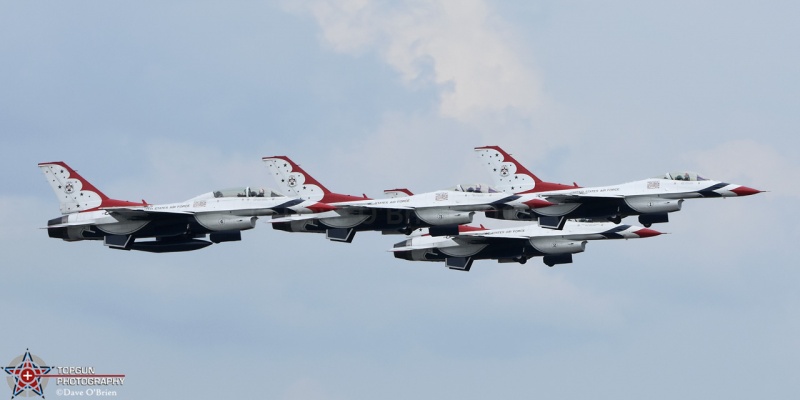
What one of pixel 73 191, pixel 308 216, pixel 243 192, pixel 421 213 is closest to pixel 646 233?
pixel 421 213

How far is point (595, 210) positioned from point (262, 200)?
22021 mm

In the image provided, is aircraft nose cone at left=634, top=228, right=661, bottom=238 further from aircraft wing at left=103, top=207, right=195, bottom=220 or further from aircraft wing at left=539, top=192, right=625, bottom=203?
aircraft wing at left=103, top=207, right=195, bottom=220

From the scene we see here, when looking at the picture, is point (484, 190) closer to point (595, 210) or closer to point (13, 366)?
point (595, 210)

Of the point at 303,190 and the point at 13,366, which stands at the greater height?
the point at 303,190

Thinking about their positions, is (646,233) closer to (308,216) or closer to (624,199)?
(624,199)

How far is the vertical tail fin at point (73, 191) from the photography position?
17112 cm

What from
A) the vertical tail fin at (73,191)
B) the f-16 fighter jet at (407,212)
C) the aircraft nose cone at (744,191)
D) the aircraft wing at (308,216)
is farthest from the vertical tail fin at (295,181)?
the aircraft nose cone at (744,191)

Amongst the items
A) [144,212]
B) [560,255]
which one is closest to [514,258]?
[560,255]

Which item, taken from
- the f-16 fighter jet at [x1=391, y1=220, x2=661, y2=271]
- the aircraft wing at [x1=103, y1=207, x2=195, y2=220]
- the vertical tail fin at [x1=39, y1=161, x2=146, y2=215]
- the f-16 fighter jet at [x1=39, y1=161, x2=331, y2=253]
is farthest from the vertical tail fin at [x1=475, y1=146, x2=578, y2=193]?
the vertical tail fin at [x1=39, y1=161, x2=146, y2=215]

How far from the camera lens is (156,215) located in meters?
168

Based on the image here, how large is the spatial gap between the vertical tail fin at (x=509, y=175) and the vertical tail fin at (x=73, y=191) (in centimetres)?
2525

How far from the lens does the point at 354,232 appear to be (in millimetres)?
172625

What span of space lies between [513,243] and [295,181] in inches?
597

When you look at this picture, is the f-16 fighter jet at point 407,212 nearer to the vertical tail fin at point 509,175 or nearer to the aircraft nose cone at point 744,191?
the vertical tail fin at point 509,175
